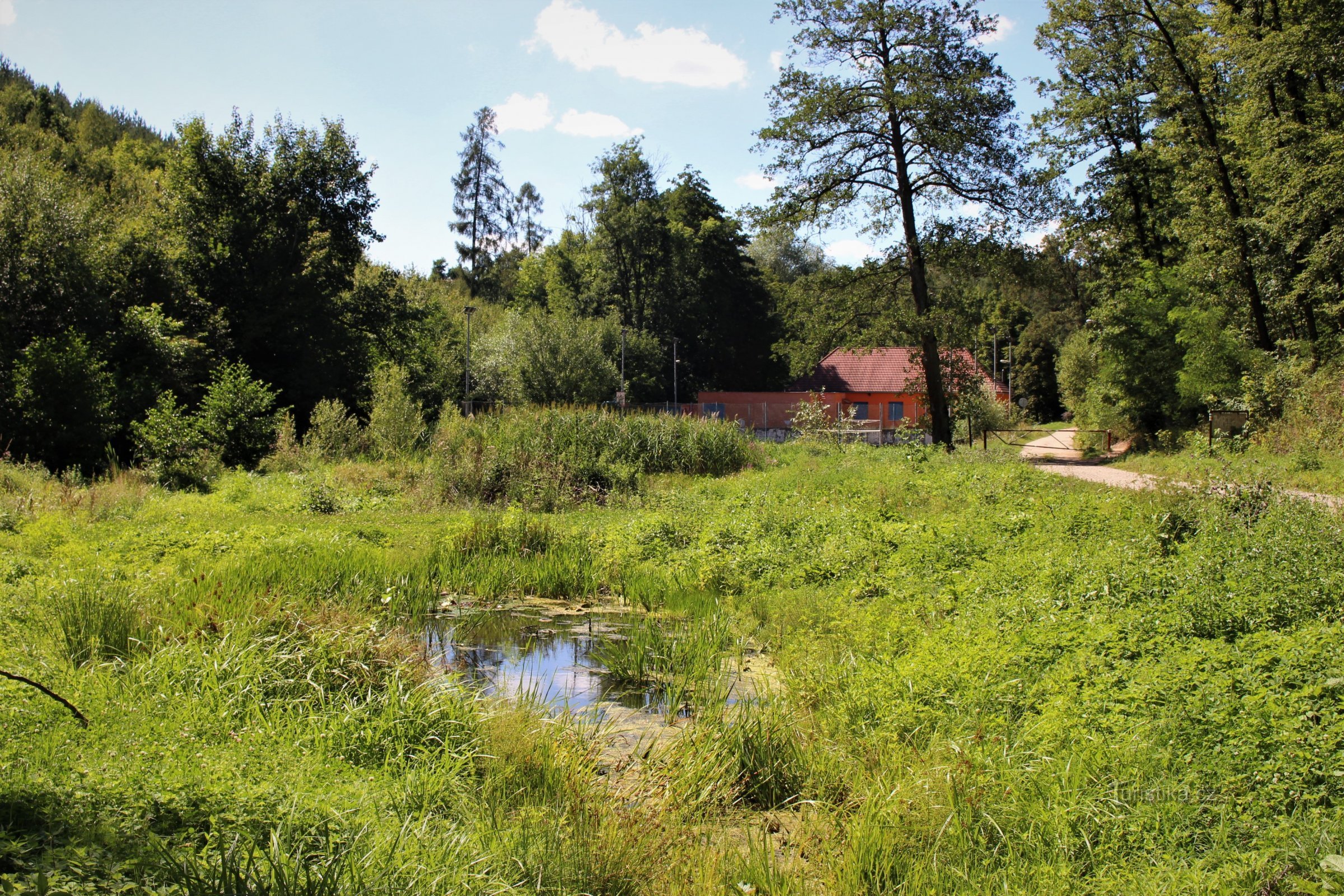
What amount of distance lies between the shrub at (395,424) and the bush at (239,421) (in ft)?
8.72

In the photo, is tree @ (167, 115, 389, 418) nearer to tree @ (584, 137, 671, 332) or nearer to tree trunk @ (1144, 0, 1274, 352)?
tree @ (584, 137, 671, 332)

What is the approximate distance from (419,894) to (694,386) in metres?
54.9

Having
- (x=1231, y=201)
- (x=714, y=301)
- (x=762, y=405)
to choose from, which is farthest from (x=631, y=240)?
(x=1231, y=201)

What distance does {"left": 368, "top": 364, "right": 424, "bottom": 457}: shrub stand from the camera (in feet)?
64.8

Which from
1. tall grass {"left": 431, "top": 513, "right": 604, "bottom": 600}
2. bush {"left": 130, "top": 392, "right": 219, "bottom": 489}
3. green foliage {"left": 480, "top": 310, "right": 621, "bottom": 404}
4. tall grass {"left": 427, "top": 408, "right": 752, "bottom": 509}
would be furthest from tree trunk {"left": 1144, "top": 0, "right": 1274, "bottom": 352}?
green foliage {"left": 480, "top": 310, "right": 621, "bottom": 404}

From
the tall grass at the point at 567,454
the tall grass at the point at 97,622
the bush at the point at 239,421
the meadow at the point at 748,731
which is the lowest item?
the meadow at the point at 748,731

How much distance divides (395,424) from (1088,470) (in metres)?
18.5

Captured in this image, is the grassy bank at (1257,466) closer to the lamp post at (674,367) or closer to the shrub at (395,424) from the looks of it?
the shrub at (395,424)

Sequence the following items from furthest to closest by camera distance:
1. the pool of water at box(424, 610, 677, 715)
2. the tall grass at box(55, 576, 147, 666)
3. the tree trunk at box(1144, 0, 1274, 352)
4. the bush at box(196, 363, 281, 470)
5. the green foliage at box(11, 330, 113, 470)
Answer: the tree trunk at box(1144, 0, 1274, 352), the bush at box(196, 363, 281, 470), the green foliage at box(11, 330, 113, 470), the pool of water at box(424, 610, 677, 715), the tall grass at box(55, 576, 147, 666)

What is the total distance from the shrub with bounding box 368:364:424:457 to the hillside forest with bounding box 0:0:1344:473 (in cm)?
75

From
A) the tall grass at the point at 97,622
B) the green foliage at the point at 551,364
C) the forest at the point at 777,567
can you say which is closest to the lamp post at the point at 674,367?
the green foliage at the point at 551,364

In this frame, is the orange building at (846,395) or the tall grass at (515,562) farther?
the orange building at (846,395)

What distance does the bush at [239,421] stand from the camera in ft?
66.2

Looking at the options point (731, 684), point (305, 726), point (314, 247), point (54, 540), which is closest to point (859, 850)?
point (731, 684)
